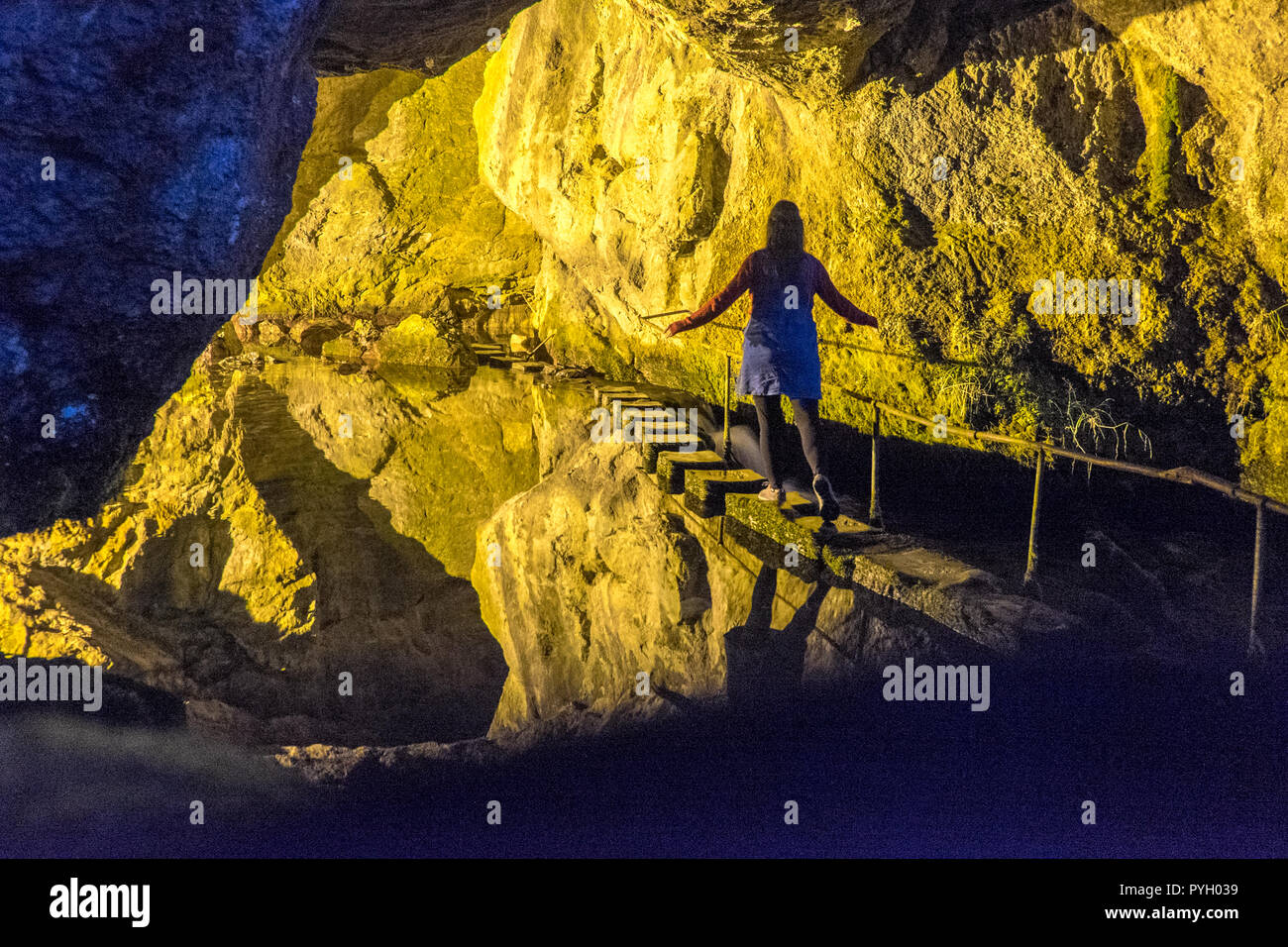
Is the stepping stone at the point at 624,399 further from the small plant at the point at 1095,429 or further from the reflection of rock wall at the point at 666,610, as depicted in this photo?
the small plant at the point at 1095,429

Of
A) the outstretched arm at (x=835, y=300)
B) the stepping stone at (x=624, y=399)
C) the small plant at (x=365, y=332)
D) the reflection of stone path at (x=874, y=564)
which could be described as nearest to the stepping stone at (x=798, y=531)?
the reflection of stone path at (x=874, y=564)

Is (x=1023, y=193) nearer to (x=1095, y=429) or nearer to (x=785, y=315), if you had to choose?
(x=1095, y=429)

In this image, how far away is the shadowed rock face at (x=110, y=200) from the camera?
9.37 feet

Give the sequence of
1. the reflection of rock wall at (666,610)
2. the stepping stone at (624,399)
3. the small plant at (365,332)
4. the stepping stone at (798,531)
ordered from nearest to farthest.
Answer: the reflection of rock wall at (666,610)
the stepping stone at (798,531)
the stepping stone at (624,399)
the small plant at (365,332)

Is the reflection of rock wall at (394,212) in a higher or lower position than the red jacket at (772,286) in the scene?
higher

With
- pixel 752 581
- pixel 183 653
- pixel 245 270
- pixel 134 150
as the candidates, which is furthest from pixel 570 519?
pixel 134 150

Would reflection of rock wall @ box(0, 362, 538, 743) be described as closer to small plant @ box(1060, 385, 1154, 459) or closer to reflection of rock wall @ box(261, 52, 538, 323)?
→ small plant @ box(1060, 385, 1154, 459)

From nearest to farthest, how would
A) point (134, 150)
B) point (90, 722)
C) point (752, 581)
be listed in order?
point (134, 150)
point (90, 722)
point (752, 581)

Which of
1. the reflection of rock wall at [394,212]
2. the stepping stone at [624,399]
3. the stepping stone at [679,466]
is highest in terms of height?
the reflection of rock wall at [394,212]

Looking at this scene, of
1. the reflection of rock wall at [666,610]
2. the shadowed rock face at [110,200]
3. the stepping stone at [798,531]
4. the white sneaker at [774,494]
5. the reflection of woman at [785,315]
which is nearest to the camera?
the shadowed rock face at [110,200]

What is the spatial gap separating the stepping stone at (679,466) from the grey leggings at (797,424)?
1.09m

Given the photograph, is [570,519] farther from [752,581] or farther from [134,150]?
[134,150]

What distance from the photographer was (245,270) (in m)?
3.46
